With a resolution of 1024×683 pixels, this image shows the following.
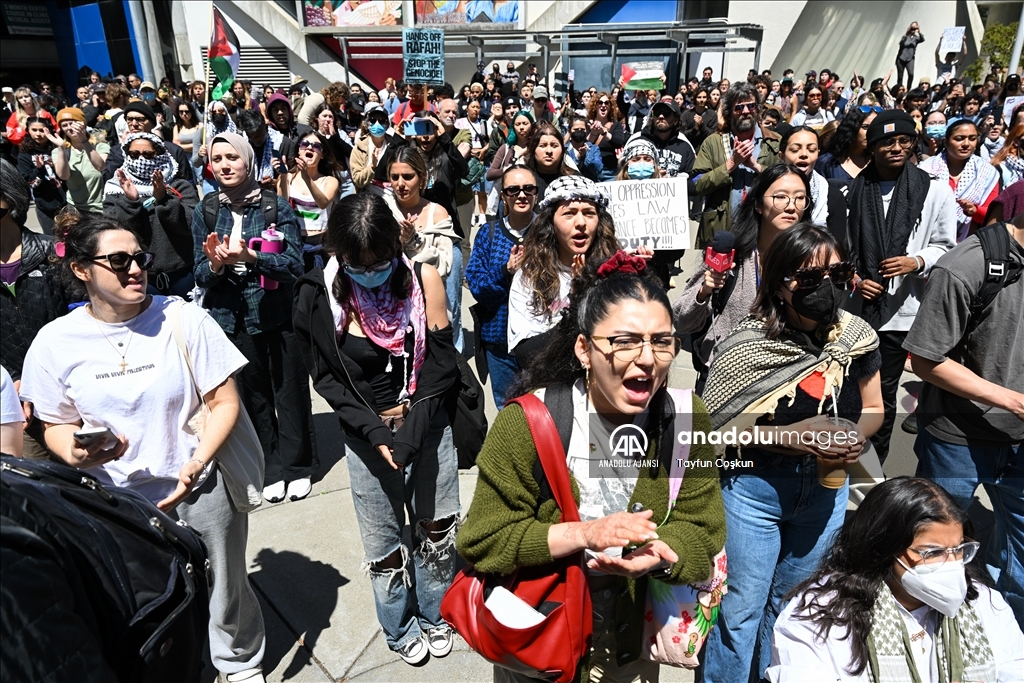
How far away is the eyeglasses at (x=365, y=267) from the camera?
2.81 metres

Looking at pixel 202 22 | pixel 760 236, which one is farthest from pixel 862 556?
pixel 202 22

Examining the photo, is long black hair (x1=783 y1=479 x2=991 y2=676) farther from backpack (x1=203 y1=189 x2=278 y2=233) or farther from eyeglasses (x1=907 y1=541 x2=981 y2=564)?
backpack (x1=203 y1=189 x2=278 y2=233)

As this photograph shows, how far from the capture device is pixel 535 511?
2.00 m

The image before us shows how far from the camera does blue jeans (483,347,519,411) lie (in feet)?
12.8

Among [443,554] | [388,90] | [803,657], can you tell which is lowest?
[443,554]

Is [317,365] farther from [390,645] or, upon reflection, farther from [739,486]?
[739,486]

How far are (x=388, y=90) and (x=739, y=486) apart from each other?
18.1 metres

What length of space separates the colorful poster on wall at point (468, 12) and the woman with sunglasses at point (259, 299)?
27.6 metres

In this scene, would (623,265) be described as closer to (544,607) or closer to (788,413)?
(788,413)

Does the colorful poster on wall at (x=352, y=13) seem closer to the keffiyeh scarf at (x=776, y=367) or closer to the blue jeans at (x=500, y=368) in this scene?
the blue jeans at (x=500, y=368)

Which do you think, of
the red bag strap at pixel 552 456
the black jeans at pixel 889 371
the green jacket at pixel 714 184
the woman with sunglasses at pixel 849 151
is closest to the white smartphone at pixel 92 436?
the red bag strap at pixel 552 456

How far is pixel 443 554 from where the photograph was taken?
318 cm

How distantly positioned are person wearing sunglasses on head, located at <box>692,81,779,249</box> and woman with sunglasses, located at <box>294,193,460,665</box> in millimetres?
3580

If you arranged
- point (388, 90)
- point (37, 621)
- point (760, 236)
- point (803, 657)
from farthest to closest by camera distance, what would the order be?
point (388, 90), point (760, 236), point (803, 657), point (37, 621)
